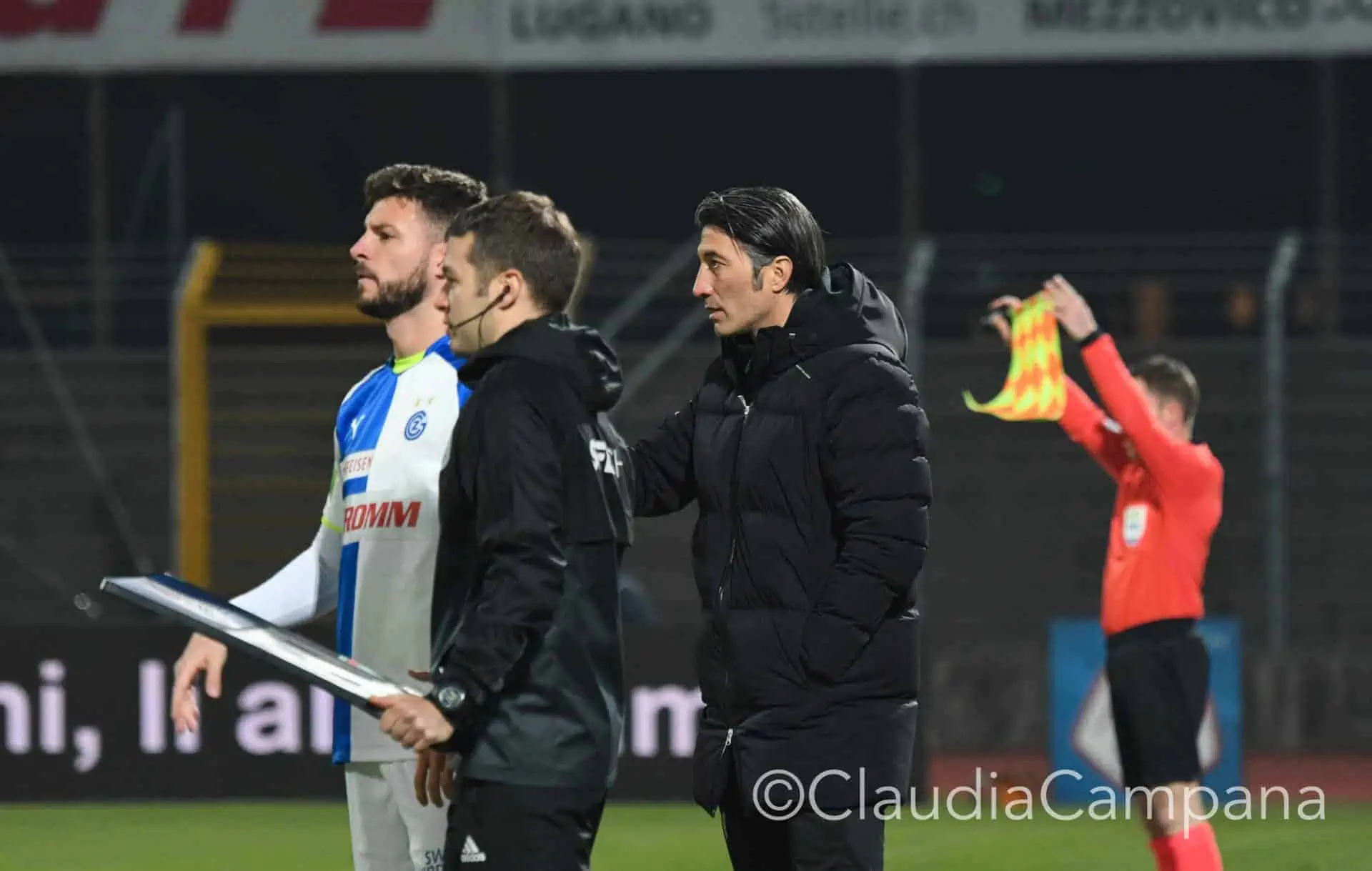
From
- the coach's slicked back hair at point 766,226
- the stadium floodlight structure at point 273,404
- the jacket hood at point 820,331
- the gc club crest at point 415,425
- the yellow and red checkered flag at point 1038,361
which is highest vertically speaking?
the coach's slicked back hair at point 766,226

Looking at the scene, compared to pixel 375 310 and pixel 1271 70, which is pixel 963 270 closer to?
pixel 1271 70

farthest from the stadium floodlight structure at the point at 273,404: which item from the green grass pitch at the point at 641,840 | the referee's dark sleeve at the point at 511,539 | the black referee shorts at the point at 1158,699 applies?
the referee's dark sleeve at the point at 511,539

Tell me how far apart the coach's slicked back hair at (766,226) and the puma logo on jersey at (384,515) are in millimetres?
830

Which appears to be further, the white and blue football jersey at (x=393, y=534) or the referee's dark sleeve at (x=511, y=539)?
the white and blue football jersey at (x=393, y=534)

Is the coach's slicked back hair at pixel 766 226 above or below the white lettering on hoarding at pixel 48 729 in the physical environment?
above

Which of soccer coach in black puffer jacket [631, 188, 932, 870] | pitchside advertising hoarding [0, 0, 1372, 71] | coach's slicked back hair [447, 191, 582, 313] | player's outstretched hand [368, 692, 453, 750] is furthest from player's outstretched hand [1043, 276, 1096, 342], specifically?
pitchside advertising hoarding [0, 0, 1372, 71]

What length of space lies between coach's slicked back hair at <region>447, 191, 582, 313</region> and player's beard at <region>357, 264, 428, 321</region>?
0.74 m

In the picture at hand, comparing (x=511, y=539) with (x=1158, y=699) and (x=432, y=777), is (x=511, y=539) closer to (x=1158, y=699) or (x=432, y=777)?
(x=432, y=777)

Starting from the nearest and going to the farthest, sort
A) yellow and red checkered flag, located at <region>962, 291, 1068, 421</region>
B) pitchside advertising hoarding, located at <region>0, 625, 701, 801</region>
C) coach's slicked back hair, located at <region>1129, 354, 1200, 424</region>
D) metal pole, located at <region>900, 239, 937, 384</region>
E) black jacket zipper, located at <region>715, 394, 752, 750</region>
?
black jacket zipper, located at <region>715, 394, 752, 750</region>, yellow and red checkered flag, located at <region>962, 291, 1068, 421</region>, coach's slicked back hair, located at <region>1129, 354, 1200, 424</region>, pitchside advertising hoarding, located at <region>0, 625, 701, 801</region>, metal pole, located at <region>900, 239, 937, 384</region>

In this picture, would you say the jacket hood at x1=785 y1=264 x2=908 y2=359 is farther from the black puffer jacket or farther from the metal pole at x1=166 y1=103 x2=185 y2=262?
the metal pole at x1=166 y1=103 x2=185 y2=262

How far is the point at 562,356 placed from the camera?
372 centimetres

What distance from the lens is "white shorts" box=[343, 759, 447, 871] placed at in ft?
14.4

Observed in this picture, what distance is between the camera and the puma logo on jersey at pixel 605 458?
3711mm

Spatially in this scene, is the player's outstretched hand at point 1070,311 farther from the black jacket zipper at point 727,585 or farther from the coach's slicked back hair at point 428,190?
the black jacket zipper at point 727,585
